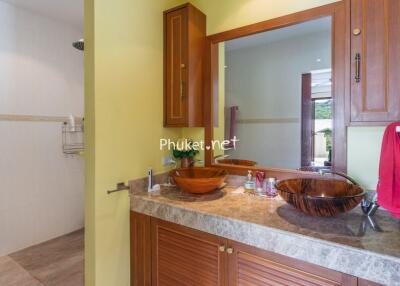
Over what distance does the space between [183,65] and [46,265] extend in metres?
2.40

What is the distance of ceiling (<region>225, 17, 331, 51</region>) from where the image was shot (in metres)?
1.49

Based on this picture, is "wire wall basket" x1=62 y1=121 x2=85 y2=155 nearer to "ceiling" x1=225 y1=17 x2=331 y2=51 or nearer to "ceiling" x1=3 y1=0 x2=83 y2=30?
"ceiling" x1=3 y1=0 x2=83 y2=30

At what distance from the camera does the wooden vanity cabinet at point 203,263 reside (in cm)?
102

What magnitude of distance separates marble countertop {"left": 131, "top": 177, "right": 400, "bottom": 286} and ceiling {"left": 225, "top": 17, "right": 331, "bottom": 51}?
1.13 metres

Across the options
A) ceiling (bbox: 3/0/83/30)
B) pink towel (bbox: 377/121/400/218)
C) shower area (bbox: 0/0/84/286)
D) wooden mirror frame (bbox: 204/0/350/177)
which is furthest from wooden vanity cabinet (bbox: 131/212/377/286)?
ceiling (bbox: 3/0/83/30)

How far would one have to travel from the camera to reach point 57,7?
2.60 metres

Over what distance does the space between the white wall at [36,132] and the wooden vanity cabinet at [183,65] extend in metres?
1.83

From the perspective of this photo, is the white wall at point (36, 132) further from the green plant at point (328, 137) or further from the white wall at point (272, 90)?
the green plant at point (328, 137)

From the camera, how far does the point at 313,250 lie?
3.20 ft

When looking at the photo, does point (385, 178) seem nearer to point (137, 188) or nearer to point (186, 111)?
point (186, 111)

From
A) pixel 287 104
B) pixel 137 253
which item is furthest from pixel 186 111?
pixel 137 253

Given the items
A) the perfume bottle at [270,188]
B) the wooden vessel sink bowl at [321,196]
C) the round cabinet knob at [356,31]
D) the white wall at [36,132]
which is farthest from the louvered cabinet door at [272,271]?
the white wall at [36,132]

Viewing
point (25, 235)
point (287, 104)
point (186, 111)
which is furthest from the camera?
point (25, 235)

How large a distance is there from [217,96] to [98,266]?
150cm
